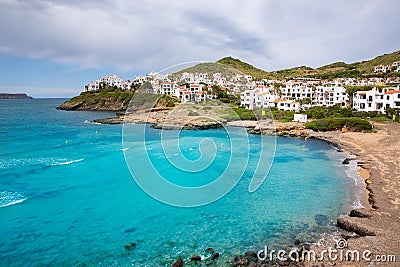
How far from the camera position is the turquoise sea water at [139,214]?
9406mm

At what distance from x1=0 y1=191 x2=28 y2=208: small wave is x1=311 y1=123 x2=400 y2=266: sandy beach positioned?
14521 mm

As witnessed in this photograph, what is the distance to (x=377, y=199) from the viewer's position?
12344mm

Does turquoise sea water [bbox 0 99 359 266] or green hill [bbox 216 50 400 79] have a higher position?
green hill [bbox 216 50 400 79]

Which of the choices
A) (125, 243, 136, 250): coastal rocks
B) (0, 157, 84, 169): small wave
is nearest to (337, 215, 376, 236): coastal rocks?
(125, 243, 136, 250): coastal rocks

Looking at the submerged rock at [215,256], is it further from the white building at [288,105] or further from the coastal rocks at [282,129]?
the white building at [288,105]

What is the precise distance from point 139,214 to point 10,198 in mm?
7260

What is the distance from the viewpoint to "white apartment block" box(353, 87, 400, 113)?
128 feet

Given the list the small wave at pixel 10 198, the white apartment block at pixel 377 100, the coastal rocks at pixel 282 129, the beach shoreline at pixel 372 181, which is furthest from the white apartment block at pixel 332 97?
the small wave at pixel 10 198

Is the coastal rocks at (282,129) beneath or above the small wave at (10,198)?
above

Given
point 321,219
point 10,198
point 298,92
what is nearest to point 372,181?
point 321,219

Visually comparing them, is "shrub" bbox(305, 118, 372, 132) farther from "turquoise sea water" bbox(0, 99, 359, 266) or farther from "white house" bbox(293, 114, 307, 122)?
"turquoise sea water" bbox(0, 99, 359, 266)

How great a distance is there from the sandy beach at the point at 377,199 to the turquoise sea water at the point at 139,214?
3.24 ft

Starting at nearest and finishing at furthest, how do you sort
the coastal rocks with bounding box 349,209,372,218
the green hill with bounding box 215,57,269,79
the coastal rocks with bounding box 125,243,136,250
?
the coastal rocks with bounding box 125,243,136,250, the coastal rocks with bounding box 349,209,372,218, the green hill with bounding box 215,57,269,79

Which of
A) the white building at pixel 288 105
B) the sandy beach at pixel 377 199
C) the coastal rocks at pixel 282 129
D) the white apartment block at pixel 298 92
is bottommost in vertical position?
the sandy beach at pixel 377 199
